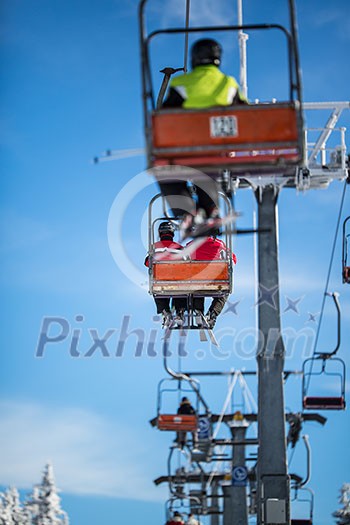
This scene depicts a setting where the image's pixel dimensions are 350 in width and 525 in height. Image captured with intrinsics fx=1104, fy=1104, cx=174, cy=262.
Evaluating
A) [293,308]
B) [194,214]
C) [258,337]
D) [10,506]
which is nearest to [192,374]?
[293,308]

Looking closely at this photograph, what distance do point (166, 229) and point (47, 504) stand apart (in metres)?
33.7

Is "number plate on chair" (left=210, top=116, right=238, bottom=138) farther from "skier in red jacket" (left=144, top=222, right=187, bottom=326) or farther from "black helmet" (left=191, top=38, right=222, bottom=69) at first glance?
"skier in red jacket" (left=144, top=222, right=187, bottom=326)

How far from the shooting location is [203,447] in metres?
23.1

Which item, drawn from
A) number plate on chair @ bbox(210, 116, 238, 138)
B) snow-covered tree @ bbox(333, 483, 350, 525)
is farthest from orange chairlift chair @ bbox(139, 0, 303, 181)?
snow-covered tree @ bbox(333, 483, 350, 525)

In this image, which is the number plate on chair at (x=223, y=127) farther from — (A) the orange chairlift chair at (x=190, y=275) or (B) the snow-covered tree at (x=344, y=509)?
(B) the snow-covered tree at (x=344, y=509)

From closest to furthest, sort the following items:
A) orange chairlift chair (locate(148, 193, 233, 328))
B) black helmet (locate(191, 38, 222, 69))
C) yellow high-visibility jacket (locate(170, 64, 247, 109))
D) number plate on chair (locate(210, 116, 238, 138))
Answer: number plate on chair (locate(210, 116, 238, 138)) < yellow high-visibility jacket (locate(170, 64, 247, 109)) < black helmet (locate(191, 38, 222, 69)) < orange chairlift chair (locate(148, 193, 233, 328))

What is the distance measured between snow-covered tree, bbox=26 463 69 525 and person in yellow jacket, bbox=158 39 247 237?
120 feet

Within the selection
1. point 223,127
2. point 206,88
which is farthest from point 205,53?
point 223,127

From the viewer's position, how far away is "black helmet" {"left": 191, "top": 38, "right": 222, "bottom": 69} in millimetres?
8516

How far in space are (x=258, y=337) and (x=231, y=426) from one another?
1092 centimetres

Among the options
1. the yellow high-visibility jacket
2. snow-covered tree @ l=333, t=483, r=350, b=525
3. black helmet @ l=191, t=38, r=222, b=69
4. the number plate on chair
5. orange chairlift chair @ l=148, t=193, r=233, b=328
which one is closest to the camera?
the number plate on chair

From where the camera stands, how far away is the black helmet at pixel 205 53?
27.9 ft

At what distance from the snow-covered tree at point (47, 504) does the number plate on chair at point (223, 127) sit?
3769 centimetres

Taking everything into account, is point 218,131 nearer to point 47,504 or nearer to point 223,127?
point 223,127
